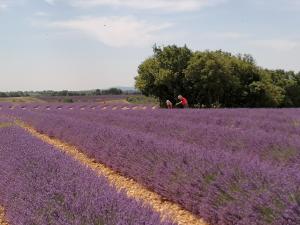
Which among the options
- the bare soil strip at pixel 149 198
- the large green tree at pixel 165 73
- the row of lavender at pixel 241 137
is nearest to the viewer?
the bare soil strip at pixel 149 198

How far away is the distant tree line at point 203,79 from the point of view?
31.5m

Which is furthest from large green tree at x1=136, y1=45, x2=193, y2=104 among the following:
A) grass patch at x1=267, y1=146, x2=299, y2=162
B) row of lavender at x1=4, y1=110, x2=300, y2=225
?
grass patch at x1=267, y1=146, x2=299, y2=162

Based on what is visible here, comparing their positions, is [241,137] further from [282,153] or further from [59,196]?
[59,196]

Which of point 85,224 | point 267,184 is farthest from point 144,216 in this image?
point 267,184

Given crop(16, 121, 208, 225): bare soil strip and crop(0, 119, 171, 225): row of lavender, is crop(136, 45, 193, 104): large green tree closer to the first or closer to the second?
crop(16, 121, 208, 225): bare soil strip

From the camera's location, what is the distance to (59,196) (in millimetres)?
3570

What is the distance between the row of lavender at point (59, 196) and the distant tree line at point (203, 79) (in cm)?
2597

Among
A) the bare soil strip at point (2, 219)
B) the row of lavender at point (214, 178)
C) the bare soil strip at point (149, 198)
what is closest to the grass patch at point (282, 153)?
the row of lavender at point (214, 178)

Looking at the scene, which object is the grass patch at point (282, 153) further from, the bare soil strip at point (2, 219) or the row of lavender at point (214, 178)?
the bare soil strip at point (2, 219)

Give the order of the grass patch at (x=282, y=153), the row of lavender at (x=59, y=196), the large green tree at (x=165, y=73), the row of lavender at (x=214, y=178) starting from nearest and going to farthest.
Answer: the row of lavender at (x=59, y=196) < the row of lavender at (x=214, y=178) < the grass patch at (x=282, y=153) < the large green tree at (x=165, y=73)

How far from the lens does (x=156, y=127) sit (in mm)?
10047

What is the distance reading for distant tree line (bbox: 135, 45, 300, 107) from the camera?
103ft

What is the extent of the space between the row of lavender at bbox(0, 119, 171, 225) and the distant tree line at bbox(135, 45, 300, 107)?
1022 inches

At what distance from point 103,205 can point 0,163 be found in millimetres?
3187
